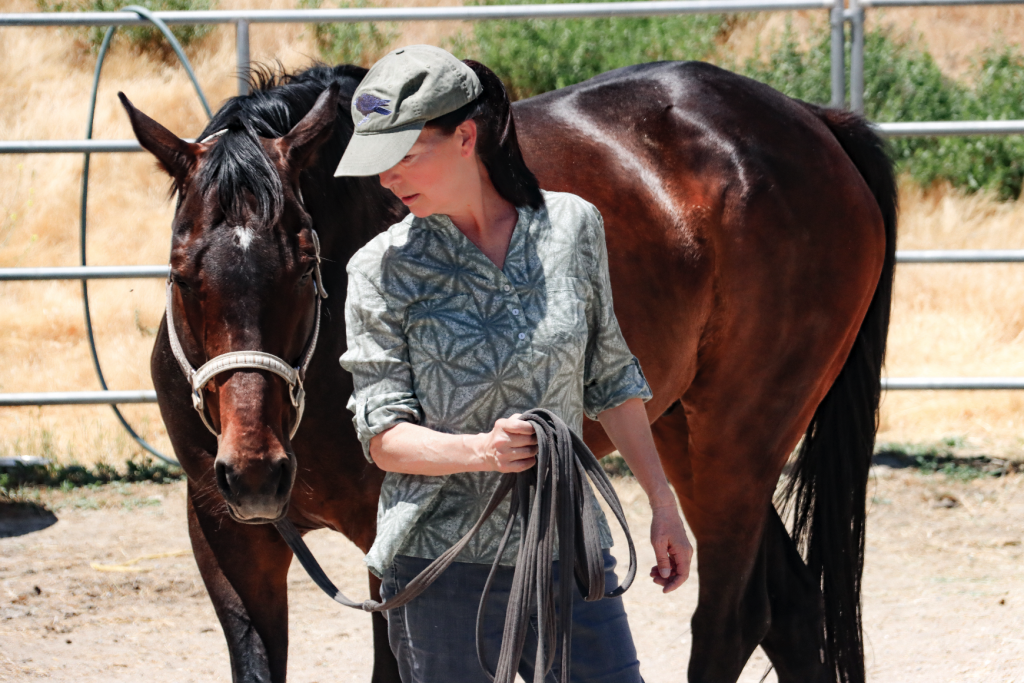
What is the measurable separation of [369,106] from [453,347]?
34 centimetres

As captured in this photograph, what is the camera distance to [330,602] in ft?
11.8

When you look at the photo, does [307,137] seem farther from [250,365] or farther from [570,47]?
[570,47]

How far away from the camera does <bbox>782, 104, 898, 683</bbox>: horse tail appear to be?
112 inches

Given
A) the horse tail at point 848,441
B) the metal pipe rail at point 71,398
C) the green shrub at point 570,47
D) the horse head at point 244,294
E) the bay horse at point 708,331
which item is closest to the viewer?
the horse head at point 244,294

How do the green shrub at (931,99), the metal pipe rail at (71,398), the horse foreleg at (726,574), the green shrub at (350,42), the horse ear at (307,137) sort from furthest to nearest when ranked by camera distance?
the green shrub at (350,42) → the green shrub at (931,99) → the metal pipe rail at (71,398) → the horse foreleg at (726,574) → the horse ear at (307,137)

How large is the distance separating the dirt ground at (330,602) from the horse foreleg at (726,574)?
375 mm

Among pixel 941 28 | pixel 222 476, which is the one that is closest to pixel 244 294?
pixel 222 476

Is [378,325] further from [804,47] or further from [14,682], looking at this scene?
[804,47]

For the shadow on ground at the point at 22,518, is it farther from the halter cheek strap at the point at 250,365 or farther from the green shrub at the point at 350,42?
the green shrub at the point at 350,42

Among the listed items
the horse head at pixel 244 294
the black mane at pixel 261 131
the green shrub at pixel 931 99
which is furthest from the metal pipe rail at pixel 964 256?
the green shrub at pixel 931 99

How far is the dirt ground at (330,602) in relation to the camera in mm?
3000

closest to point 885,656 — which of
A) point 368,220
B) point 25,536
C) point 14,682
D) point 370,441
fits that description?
point 368,220

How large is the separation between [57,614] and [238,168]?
7.31 ft

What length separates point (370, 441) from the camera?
4.52ft
